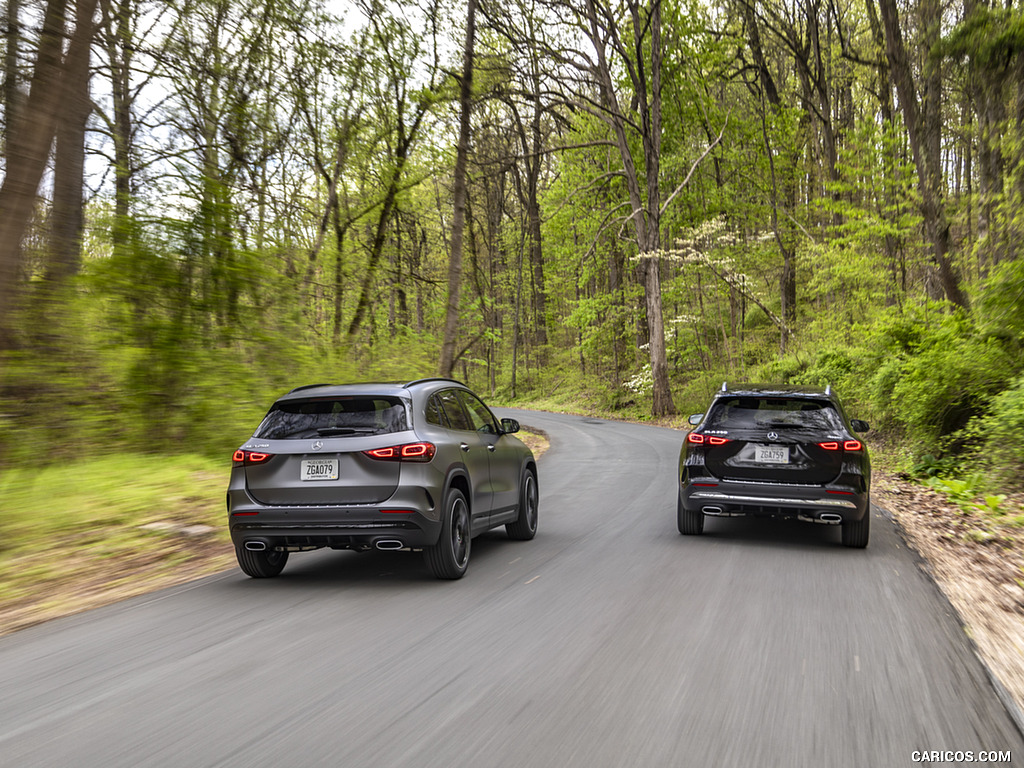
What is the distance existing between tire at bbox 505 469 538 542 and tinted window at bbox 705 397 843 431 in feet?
6.65

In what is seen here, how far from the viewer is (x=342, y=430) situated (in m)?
6.32

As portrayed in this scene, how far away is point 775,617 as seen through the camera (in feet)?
17.5

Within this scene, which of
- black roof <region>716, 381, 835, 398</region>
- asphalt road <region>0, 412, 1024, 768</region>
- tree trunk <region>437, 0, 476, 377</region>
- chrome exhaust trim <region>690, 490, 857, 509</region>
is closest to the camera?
asphalt road <region>0, 412, 1024, 768</region>

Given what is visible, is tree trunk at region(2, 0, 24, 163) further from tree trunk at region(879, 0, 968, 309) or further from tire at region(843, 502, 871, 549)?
tree trunk at region(879, 0, 968, 309)

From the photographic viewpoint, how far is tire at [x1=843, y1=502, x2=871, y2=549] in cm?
767

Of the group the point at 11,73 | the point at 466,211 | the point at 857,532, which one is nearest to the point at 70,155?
the point at 11,73

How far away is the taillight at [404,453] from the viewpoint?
6.11 meters

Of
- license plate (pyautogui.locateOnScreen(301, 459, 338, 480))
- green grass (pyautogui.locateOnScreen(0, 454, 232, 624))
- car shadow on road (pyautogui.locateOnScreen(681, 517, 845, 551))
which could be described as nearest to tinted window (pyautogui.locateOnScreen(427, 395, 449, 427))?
license plate (pyautogui.locateOnScreen(301, 459, 338, 480))

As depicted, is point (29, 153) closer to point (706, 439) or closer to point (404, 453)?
point (404, 453)

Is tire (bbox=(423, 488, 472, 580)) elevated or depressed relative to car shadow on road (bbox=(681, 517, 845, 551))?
elevated

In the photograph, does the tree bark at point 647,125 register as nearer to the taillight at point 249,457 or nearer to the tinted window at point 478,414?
the tinted window at point 478,414

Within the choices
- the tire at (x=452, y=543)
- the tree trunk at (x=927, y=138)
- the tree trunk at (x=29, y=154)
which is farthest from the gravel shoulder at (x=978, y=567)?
the tree trunk at (x=29, y=154)

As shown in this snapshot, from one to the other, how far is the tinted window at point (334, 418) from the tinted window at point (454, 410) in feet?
2.46

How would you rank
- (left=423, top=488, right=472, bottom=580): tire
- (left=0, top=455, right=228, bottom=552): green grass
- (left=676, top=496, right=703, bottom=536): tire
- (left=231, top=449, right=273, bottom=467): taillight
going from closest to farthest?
(left=231, top=449, right=273, bottom=467): taillight < (left=423, top=488, right=472, bottom=580): tire < (left=0, top=455, right=228, bottom=552): green grass < (left=676, top=496, right=703, bottom=536): tire
